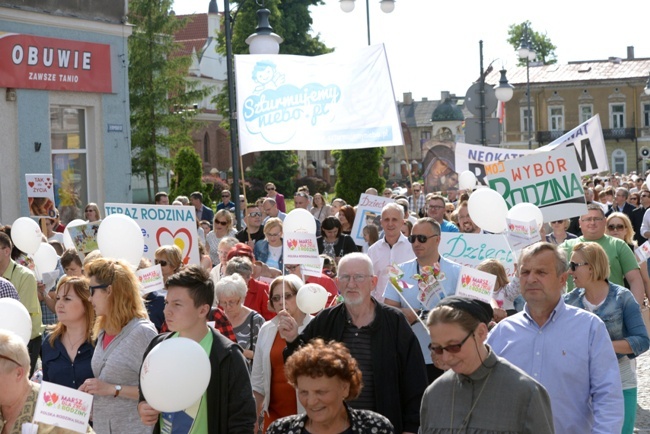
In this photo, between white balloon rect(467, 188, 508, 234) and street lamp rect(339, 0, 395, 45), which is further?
street lamp rect(339, 0, 395, 45)

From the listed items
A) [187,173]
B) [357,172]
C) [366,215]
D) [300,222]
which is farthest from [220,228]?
[357,172]

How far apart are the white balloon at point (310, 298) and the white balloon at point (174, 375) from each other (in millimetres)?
2634

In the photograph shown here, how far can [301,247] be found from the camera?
953 centimetres

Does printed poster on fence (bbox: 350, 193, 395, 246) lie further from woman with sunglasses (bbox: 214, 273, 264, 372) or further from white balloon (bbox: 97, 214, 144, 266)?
woman with sunglasses (bbox: 214, 273, 264, 372)

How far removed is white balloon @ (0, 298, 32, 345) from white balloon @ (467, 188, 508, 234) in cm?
572

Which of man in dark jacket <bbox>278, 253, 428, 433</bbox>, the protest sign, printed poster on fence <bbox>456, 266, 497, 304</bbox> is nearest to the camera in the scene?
man in dark jacket <bbox>278, 253, 428, 433</bbox>

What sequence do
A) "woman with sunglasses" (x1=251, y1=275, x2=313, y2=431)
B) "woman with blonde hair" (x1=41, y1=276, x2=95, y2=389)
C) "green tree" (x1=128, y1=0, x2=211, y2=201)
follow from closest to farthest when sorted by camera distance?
"woman with blonde hair" (x1=41, y1=276, x2=95, y2=389) → "woman with sunglasses" (x1=251, y1=275, x2=313, y2=431) → "green tree" (x1=128, y1=0, x2=211, y2=201)

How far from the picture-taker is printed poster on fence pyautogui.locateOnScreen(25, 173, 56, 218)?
46.5 ft

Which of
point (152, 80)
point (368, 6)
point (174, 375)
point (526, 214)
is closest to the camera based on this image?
point (174, 375)

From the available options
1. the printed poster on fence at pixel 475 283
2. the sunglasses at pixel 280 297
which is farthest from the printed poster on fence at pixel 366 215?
the printed poster on fence at pixel 475 283

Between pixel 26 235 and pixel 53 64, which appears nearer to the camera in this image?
pixel 26 235

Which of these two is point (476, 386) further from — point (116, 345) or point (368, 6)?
point (368, 6)

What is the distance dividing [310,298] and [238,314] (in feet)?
2.09

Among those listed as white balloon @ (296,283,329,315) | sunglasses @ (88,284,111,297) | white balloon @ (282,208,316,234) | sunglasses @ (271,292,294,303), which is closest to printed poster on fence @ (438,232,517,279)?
white balloon @ (282,208,316,234)
